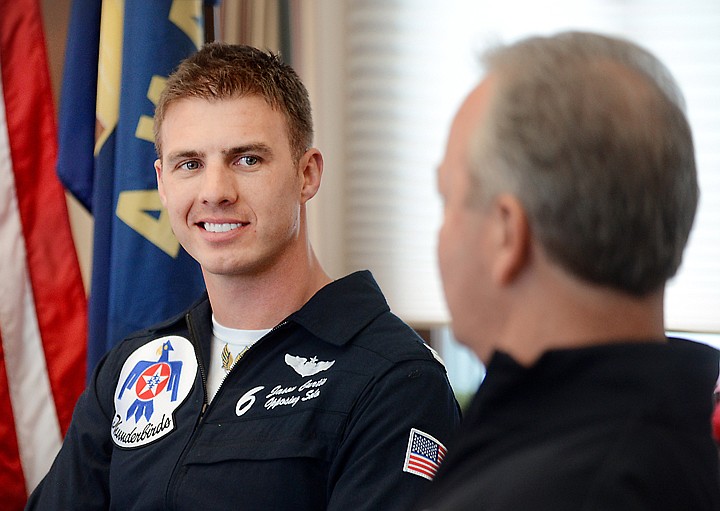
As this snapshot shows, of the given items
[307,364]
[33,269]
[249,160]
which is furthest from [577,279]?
[33,269]

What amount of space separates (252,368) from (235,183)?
1.02ft

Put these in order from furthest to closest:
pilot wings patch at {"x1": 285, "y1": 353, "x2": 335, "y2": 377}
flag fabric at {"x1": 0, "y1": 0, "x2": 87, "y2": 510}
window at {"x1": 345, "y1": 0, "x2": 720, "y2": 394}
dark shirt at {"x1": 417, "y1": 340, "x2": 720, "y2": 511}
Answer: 1. window at {"x1": 345, "y1": 0, "x2": 720, "y2": 394}
2. flag fabric at {"x1": 0, "y1": 0, "x2": 87, "y2": 510}
3. pilot wings patch at {"x1": 285, "y1": 353, "x2": 335, "y2": 377}
4. dark shirt at {"x1": 417, "y1": 340, "x2": 720, "y2": 511}

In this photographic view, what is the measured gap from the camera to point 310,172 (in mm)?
1630

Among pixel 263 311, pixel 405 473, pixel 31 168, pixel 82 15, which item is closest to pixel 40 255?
pixel 31 168

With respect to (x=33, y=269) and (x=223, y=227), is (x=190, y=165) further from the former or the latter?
(x=33, y=269)

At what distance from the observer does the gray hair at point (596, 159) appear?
0.64 metres

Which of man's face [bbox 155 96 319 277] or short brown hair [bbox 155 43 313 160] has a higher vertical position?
short brown hair [bbox 155 43 313 160]

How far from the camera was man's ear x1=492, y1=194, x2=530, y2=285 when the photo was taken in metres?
0.67

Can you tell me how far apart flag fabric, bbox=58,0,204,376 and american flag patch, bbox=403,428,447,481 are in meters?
0.91

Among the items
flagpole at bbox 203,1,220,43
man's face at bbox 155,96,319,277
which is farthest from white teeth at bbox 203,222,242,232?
flagpole at bbox 203,1,220,43

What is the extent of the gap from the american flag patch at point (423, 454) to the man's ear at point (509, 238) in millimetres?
695

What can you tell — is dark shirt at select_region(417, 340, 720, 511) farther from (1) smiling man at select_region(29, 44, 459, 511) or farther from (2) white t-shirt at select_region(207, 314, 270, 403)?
(2) white t-shirt at select_region(207, 314, 270, 403)

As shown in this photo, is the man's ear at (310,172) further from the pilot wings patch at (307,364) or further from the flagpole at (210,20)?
the flagpole at (210,20)

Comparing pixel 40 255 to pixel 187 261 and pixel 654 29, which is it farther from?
pixel 654 29
